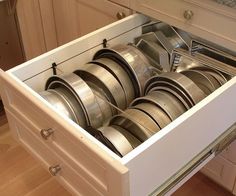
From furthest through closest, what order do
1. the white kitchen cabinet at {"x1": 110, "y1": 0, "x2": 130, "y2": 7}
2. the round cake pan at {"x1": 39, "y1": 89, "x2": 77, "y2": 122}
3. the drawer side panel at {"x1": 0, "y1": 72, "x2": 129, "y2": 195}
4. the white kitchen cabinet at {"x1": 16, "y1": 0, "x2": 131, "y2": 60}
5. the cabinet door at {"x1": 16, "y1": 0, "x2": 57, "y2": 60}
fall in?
1. the cabinet door at {"x1": 16, "y1": 0, "x2": 57, "y2": 60}
2. the white kitchen cabinet at {"x1": 16, "y1": 0, "x2": 131, "y2": 60}
3. the white kitchen cabinet at {"x1": 110, "y1": 0, "x2": 130, "y2": 7}
4. the round cake pan at {"x1": 39, "y1": 89, "x2": 77, "y2": 122}
5. the drawer side panel at {"x1": 0, "y1": 72, "x2": 129, "y2": 195}

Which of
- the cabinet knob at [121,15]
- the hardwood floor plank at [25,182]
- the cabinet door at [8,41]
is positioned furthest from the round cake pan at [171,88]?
the cabinet door at [8,41]

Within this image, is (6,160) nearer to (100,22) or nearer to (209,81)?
(100,22)

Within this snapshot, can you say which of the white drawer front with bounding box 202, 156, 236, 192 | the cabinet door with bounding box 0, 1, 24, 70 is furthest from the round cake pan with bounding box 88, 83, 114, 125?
the cabinet door with bounding box 0, 1, 24, 70

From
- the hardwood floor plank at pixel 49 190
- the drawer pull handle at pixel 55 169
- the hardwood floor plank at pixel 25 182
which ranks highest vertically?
the drawer pull handle at pixel 55 169

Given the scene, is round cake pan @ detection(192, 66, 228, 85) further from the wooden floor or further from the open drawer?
the wooden floor

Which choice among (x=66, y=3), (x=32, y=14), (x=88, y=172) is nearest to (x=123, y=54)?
(x=88, y=172)

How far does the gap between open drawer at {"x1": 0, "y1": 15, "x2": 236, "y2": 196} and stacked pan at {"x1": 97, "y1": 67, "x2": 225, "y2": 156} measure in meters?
0.09

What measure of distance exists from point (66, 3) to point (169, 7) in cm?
54

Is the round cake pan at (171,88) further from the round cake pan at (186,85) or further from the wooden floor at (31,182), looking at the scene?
the wooden floor at (31,182)

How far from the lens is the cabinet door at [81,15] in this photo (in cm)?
133

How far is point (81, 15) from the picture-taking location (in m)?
1.48

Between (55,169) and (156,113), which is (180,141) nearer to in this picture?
(156,113)

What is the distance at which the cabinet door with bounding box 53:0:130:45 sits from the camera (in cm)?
133

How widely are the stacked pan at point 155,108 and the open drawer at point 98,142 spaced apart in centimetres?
9
